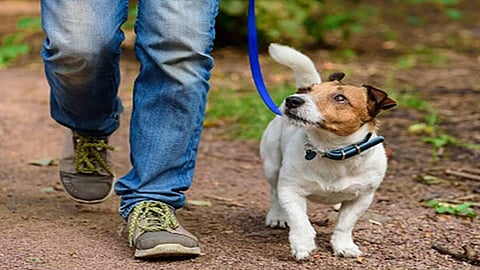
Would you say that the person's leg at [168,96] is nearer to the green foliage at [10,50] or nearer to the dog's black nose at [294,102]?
the dog's black nose at [294,102]

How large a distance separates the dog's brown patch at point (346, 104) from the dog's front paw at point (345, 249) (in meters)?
0.43

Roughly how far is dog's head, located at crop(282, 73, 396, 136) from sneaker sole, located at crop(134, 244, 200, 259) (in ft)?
1.95

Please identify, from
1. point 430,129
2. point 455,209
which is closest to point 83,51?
point 455,209

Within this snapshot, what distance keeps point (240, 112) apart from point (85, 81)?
116 inches

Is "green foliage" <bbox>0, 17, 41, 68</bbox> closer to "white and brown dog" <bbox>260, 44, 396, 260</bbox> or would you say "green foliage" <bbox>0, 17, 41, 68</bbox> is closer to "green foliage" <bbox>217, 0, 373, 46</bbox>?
"green foliage" <bbox>217, 0, 373, 46</bbox>

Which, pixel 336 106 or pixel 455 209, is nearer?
pixel 336 106

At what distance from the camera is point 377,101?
11.0 feet

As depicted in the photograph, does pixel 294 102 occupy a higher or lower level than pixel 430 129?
higher

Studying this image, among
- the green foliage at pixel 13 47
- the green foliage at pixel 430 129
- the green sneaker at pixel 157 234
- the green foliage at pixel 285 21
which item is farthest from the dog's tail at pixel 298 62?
the green foliage at pixel 13 47

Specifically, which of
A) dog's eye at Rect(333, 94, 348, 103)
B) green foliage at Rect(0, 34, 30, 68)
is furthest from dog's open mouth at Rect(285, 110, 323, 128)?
green foliage at Rect(0, 34, 30, 68)

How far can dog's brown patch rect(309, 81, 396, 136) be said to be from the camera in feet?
10.8

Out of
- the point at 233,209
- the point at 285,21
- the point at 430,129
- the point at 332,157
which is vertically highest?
the point at 332,157

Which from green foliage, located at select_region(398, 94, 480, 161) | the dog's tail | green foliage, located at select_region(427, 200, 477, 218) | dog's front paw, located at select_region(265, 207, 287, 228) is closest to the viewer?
the dog's tail

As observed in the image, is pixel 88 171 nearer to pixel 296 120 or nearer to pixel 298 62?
pixel 298 62
